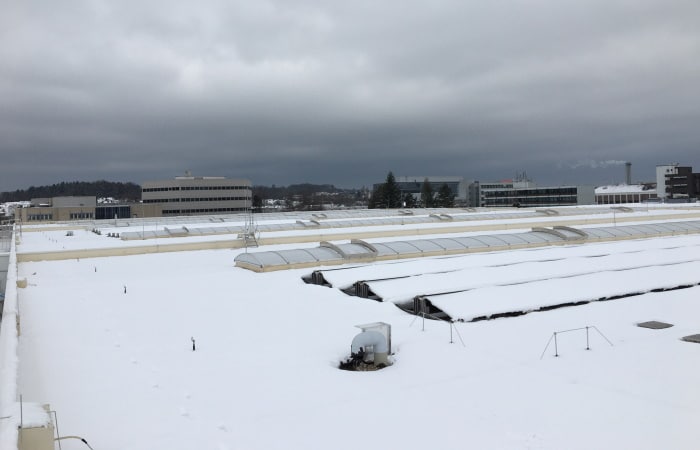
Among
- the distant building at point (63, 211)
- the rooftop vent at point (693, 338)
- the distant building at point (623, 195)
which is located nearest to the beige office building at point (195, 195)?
the distant building at point (63, 211)

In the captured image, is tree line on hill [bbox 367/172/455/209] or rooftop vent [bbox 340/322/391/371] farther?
tree line on hill [bbox 367/172/455/209]

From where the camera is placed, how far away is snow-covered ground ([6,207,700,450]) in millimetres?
10711

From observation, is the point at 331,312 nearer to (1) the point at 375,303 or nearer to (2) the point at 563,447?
(1) the point at 375,303

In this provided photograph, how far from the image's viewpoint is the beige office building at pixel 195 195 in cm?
12369

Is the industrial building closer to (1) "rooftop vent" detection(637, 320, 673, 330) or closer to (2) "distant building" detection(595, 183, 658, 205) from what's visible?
(2) "distant building" detection(595, 183, 658, 205)

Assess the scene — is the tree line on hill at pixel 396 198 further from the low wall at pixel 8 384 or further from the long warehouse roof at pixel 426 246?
the low wall at pixel 8 384

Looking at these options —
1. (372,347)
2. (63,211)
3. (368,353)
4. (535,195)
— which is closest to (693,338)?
(372,347)

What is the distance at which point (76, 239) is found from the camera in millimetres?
53031

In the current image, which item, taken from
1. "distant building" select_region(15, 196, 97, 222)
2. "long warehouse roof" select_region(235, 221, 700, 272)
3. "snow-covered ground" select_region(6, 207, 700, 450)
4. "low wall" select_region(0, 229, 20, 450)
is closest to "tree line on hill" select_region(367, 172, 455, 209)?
"distant building" select_region(15, 196, 97, 222)

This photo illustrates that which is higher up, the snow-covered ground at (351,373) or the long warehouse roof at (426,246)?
the long warehouse roof at (426,246)

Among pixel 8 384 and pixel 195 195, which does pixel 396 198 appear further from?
pixel 8 384

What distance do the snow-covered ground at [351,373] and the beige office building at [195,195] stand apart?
3969 inches

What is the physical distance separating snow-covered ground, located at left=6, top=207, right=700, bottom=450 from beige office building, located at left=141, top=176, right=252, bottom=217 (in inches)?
→ 3969

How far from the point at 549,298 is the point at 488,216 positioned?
42.7m
